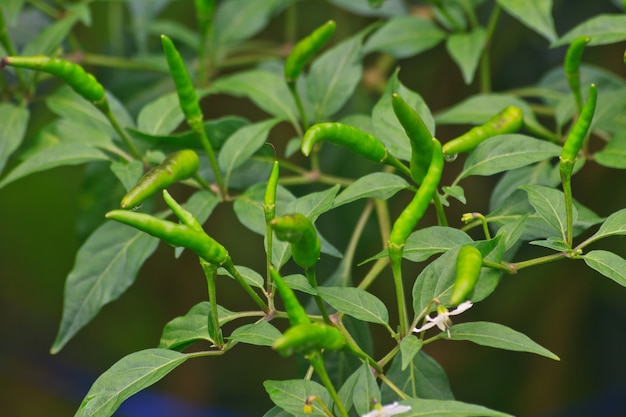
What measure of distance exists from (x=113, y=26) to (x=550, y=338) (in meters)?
1.15

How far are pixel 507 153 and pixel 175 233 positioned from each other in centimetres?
30

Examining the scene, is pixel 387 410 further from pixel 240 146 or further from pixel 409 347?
pixel 240 146

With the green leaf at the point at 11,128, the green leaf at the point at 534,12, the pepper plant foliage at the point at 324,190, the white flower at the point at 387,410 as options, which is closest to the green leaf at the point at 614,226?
the pepper plant foliage at the point at 324,190

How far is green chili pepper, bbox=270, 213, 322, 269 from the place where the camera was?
0.49 meters

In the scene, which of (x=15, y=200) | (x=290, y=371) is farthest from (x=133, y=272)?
(x=15, y=200)

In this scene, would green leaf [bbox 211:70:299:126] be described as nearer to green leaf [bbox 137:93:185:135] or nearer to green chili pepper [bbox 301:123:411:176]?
green leaf [bbox 137:93:185:135]

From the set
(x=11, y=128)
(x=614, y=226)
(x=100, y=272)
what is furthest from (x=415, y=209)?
(x=11, y=128)

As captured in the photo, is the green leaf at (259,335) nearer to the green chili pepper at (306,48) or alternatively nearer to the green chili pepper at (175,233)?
the green chili pepper at (175,233)

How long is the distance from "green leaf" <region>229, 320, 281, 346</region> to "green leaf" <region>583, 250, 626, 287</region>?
24cm

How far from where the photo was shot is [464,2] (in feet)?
3.15

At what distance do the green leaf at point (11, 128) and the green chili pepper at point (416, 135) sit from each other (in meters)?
0.45

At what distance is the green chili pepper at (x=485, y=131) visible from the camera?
2.16ft

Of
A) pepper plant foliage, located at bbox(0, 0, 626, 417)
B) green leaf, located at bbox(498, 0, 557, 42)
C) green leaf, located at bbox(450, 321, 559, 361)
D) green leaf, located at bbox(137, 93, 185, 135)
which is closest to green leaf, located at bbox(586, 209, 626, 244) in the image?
pepper plant foliage, located at bbox(0, 0, 626, 417)

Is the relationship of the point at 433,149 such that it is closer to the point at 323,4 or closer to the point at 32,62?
the point at 32,62
